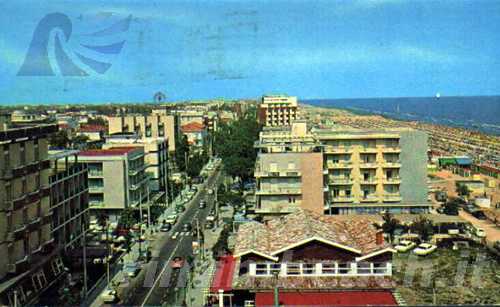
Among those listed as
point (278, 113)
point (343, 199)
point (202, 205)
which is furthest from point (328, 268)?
point (278, 113)

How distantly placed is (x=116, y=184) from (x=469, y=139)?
31.1m

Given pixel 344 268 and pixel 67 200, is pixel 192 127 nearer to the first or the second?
pixel 67 200

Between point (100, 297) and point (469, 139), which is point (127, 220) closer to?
point (100, 297)

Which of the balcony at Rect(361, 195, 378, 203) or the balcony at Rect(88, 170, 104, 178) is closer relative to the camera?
the balcony at Rect(88, 170, 104, 178)

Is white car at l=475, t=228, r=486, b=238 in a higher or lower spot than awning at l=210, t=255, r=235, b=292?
lower

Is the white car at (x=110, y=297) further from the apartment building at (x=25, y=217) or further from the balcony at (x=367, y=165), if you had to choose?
the balcony at (x=367, y=165)

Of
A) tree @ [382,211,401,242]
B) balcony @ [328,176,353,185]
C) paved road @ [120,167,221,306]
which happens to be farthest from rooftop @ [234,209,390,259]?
balcony @ [328,176,353,185]

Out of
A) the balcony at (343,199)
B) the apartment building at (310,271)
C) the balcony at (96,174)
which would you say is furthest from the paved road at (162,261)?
the balcony at (343,199)

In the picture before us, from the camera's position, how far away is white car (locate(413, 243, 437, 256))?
514 inches

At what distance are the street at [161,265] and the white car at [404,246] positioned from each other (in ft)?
14.3

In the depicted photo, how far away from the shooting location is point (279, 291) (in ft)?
21.8

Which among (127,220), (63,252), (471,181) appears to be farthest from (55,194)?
(471,181)

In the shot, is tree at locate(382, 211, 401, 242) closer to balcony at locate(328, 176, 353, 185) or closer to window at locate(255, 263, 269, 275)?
balcony at locate(328, 176, 353, 185)

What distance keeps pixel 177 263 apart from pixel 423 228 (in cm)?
589
